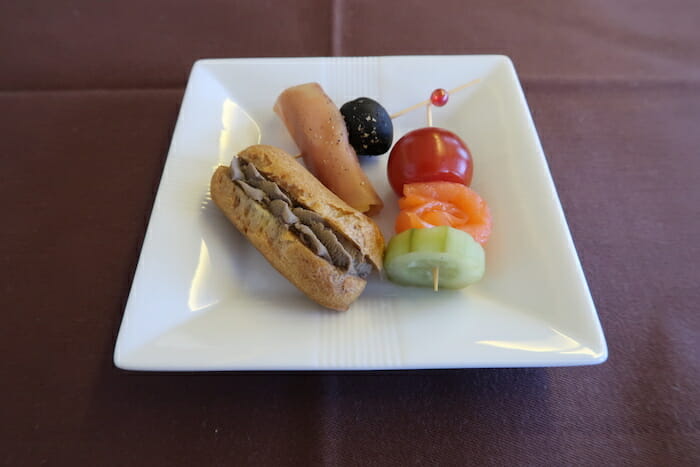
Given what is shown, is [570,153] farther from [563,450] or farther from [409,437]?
[409,437]

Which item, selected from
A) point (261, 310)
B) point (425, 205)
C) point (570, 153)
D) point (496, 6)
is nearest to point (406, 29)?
point (496, 6)

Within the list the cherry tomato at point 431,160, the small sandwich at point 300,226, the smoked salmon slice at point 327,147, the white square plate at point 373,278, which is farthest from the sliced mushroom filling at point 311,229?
the cherry tomato at point 431,160

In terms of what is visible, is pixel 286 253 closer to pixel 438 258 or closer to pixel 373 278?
pixel 373 278

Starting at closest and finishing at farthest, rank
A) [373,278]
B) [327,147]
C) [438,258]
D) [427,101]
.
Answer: [438,258] < [373,278] < [327,147] < [427,101]

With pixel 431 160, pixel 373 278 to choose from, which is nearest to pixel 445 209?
pixel 431 160

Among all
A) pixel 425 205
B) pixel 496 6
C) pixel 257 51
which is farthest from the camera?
pixel 496 6

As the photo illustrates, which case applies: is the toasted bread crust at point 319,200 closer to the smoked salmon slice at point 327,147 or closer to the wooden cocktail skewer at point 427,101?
the smoked salmon slice at point 327,147

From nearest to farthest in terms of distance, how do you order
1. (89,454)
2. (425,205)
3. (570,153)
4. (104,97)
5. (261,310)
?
(89,454), (261,310), (425,205), (570,153), (104,97)
